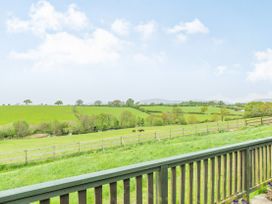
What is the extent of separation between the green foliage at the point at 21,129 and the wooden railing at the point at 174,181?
45.6m

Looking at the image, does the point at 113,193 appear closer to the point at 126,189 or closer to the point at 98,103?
the point at 126,189

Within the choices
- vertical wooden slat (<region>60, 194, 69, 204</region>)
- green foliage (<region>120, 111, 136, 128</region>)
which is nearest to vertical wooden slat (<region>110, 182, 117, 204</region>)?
vertical wooden slat (<region>60, 194, 69, 204</region>)

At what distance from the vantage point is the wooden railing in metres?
1.96

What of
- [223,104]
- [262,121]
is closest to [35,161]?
[262,121]

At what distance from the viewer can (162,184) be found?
273cm

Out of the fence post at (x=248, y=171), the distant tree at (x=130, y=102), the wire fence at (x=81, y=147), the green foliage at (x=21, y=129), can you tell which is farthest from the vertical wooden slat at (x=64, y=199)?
the distant tree at (x=130, y=102)

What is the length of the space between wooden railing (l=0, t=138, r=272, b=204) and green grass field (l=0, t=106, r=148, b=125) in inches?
2013

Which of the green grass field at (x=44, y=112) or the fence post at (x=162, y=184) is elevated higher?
the fence post at (x=162, y=184)

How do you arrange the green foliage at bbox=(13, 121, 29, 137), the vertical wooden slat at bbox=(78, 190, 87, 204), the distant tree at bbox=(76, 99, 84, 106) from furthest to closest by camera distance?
1. the distant tree at bbox=(76, 99, 84, 106)
2. the green foliage at bbox=(13, 121, 29, 137)
3. the vertical wooden slat at bbox=(78, 190, 87, 204)

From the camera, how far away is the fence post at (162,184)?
2701mm

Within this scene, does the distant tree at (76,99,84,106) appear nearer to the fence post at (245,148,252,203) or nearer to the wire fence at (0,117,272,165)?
the wire fence at (0,117,272,165)

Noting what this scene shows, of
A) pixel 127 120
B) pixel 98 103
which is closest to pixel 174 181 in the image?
pixel 127 120

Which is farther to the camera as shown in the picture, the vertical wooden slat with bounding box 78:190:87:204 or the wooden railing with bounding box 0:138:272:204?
the vertical wooden slat with bounding box 78:190:87:204

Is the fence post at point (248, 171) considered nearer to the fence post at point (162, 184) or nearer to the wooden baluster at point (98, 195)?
the fence post at point (162, 184)
